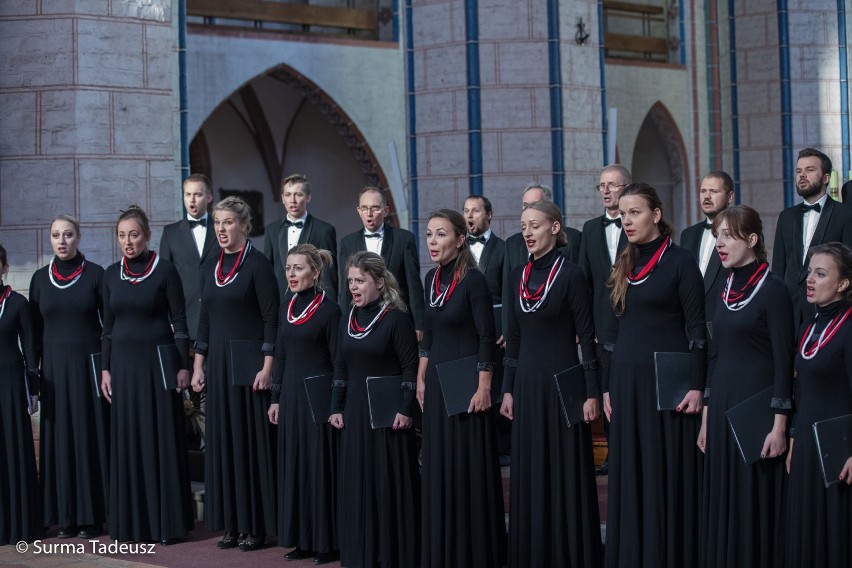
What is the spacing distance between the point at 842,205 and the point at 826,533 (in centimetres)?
263

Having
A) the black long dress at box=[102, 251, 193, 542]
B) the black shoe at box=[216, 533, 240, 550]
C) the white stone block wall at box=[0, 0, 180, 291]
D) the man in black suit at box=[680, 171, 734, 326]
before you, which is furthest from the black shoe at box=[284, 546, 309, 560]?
the white stone block wall at box=[0, 0, 180, 291]

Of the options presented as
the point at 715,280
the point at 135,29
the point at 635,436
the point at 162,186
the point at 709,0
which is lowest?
the point at 635,436

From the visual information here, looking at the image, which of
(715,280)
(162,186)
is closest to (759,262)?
(715,280)

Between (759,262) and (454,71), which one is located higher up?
(454,71)

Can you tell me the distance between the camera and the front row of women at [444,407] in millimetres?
4145

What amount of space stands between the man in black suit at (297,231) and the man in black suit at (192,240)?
0.34 m

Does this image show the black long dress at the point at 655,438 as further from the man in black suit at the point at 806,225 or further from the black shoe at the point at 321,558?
the man in black suit at the point at 806,225

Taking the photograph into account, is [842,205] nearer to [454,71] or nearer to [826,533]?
[826,533]

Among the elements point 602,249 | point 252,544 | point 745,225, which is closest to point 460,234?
point 745,225

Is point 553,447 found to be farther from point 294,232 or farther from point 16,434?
point 16,434

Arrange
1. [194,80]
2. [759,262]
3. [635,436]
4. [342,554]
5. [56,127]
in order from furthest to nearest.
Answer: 1. [194,80]
2. [56,127]
3. [342,554]
4. [635,436]
5. [759,262]

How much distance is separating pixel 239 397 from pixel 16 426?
3.72 feet

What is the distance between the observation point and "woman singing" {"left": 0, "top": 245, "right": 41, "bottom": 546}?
5973 millimetres

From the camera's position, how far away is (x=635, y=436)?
4523mm
